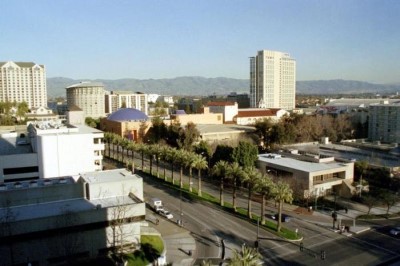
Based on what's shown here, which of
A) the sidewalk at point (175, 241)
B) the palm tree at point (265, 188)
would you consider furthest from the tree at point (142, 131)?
the palm tree at point (265, 188)

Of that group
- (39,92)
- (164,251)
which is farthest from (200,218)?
(39,92)

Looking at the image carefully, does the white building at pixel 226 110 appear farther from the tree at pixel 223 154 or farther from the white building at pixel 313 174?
the white building at pixel 313 174

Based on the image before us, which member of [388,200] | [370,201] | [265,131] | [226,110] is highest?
[226,110]

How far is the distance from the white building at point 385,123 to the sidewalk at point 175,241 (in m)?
59.5

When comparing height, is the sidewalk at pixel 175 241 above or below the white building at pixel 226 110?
below

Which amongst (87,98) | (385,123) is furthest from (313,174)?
(87,98)

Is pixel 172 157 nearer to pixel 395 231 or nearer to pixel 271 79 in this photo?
pixel 395 231

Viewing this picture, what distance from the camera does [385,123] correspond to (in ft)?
261

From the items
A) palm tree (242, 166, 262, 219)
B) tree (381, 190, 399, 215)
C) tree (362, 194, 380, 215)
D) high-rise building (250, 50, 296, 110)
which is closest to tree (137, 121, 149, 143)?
palm tree (242, 166, 262, 219)

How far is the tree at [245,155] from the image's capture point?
50234mm

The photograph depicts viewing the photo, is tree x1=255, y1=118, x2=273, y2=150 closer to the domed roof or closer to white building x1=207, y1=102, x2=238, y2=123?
the domed roof

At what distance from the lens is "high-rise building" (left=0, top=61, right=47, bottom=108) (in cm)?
14688

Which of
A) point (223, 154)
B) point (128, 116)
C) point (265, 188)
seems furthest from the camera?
point (128, 116)

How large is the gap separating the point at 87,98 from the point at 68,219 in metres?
119
